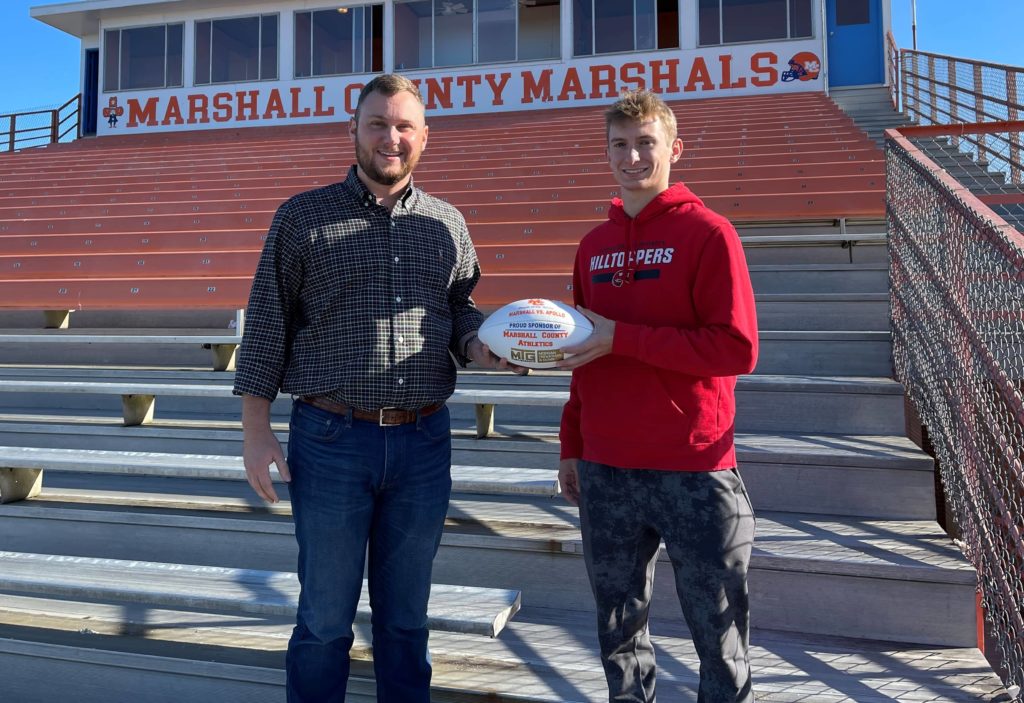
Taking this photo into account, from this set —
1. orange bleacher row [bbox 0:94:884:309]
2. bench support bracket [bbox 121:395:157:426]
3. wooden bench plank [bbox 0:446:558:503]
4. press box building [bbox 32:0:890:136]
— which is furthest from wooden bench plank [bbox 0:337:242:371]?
press box building [bbox 32:0:890:136]

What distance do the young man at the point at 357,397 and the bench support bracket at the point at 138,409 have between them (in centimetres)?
228

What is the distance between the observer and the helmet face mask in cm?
1179

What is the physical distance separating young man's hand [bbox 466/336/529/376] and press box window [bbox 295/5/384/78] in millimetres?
13184

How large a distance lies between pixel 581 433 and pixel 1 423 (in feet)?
10.8

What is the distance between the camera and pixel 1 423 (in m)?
3.68

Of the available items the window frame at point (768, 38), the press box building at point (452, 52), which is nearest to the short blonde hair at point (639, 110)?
the press box building at point (452, 52)

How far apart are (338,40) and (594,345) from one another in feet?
45.9

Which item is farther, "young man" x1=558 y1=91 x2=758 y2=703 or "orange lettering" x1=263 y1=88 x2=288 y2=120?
"orange lettering" x1=263 y1=88 x2=288 y2=120

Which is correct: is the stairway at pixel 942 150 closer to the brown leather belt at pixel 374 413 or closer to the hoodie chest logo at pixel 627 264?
the hoodie chest logo at pixel 627 264

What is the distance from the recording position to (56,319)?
5.38 meters

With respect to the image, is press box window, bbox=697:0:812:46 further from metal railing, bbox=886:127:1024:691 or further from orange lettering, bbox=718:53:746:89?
metal railing, bbox=886:127:1024:691

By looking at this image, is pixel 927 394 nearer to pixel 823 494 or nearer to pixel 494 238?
pixel 823 494

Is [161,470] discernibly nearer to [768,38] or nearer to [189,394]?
[189,394]

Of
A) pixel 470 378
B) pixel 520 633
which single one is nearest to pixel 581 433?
pixel 520 633
